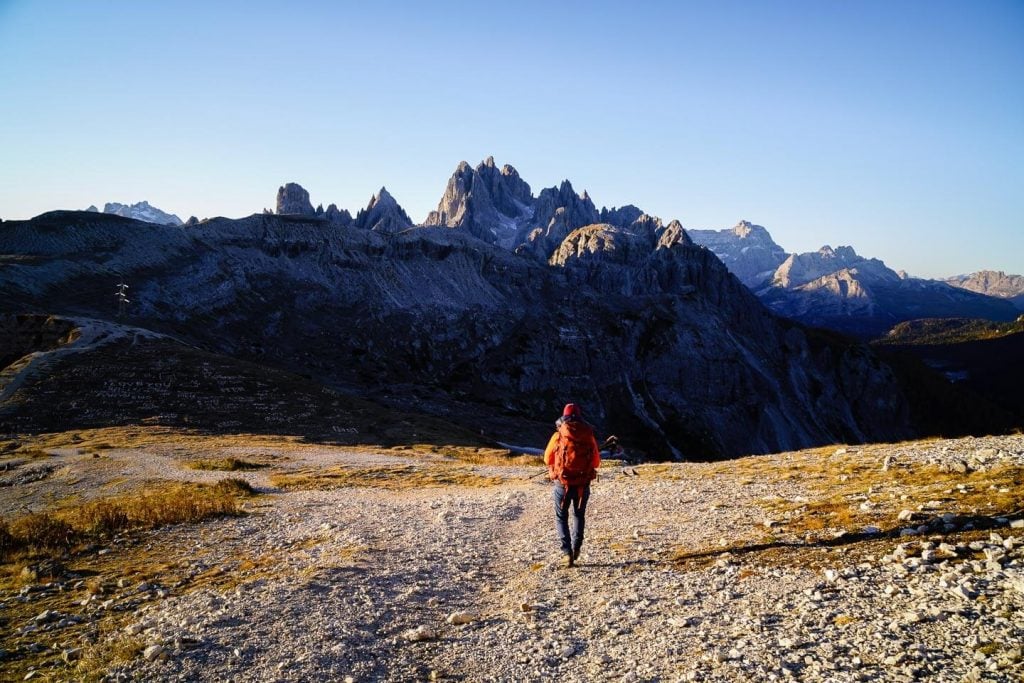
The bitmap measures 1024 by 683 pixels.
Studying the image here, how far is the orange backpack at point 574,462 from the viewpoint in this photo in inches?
530

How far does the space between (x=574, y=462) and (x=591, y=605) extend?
3602mm

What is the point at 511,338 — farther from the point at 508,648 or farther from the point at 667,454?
the point at 508,648

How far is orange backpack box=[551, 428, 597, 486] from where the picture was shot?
13.5 metres

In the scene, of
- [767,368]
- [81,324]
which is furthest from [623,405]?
[81,324]

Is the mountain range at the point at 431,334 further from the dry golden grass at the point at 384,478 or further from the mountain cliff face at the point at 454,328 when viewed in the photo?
the dry golden grass at the point at 384,478

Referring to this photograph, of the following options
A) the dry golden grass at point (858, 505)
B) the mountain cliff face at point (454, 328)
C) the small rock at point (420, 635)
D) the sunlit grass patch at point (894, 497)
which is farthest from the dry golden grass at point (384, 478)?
the mountain cliff face at point (454, 328)

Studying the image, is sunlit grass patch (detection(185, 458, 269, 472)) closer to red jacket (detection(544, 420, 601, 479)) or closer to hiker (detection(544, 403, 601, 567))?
red jacket (detection(544, 420, 601, 479))

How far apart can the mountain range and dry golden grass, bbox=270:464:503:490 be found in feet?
80.5

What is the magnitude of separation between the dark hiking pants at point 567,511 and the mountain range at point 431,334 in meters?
47.0

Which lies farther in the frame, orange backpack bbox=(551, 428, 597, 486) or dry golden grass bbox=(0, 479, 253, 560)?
dry golden grass bbox=(0, 479, 253, 560)

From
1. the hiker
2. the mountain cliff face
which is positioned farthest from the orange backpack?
the mountain cliff face

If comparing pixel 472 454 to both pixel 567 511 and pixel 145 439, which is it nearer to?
pixel 145 439

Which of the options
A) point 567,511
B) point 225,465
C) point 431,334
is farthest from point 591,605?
point 431,334

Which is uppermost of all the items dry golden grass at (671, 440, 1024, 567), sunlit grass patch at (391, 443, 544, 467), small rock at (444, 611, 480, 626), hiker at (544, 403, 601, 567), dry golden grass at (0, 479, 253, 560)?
hiker at (544, 403, 601, 567)
